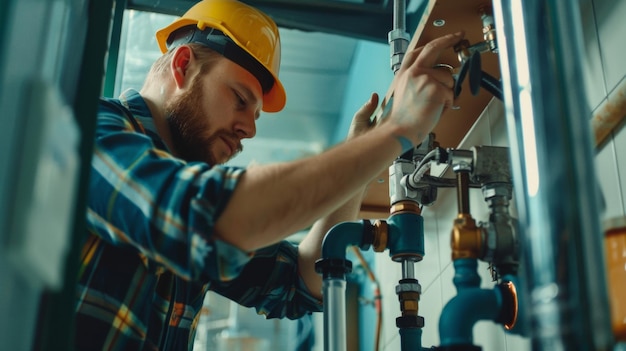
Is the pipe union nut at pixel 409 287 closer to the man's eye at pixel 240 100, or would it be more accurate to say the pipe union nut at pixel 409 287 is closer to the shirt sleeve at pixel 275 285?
the shirt sleeve at pixel 275 285

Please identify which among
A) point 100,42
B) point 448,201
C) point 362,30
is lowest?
point 100,42

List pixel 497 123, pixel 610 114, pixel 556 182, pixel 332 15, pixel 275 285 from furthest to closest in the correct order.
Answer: pixel 332 15, pixel 275 285, pixel 497 123, pixel 610 114, pixel 556 182

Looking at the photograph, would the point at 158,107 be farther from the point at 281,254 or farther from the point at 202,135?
the point at 281,254

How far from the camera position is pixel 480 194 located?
3.99 ft

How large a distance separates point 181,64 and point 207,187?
1.86ft

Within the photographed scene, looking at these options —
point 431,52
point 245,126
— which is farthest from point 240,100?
point 431,52

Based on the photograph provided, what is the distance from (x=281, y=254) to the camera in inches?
49.8

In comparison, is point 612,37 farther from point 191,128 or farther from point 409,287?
point 191,128

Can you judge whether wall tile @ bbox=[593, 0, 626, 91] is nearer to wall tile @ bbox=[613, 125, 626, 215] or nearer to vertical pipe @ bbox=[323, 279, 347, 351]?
wall tile @ bbox=[613, 125, 626, 215]

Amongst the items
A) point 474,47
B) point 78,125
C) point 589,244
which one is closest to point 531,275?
point 589,244

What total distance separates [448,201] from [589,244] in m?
0.90

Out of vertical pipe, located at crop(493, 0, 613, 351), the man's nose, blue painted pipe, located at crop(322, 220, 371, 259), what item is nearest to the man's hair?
the man's nose

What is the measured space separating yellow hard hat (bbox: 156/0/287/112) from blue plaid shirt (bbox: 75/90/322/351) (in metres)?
0.25

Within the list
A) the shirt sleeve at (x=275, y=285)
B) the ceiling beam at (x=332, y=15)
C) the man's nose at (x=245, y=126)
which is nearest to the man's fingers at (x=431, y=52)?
the man's nose at (x=245, y=126)
